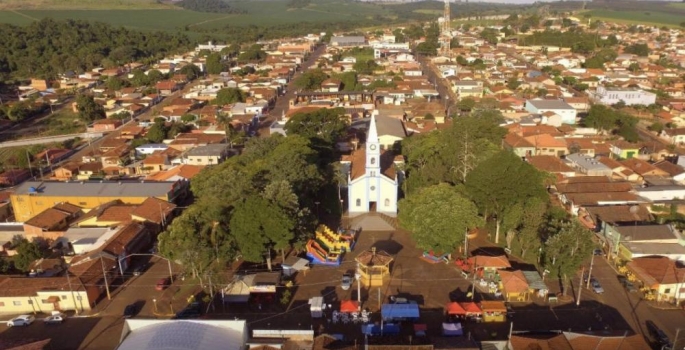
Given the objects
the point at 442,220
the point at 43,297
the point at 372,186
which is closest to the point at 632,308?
the point at 442,220

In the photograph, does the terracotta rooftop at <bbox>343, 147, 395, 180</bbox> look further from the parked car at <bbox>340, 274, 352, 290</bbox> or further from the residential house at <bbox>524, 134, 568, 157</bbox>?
the residential house at <bbox>524, 134, 568, 157</bbox>

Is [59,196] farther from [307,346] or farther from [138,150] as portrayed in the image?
[307,346]

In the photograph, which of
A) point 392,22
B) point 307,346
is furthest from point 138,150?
point 392,22

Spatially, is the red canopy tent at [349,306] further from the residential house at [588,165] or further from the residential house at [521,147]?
the residential house at [521,147]

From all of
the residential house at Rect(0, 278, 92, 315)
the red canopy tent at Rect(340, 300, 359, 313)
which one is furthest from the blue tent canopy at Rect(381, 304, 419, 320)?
the residential house at Rect(0, 278, 92, 315)

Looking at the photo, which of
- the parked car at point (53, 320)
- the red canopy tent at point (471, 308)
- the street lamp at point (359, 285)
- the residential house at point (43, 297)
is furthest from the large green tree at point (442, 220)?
the parked car at point (53, 320)

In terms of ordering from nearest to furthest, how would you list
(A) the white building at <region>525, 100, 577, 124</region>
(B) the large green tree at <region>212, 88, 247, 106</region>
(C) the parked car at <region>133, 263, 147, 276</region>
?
(C) the parked car at <region>133, 263, 147, 276</region>
(A) the white building at <region>525, 100, 577, 124</region>
(B) the large green tree at <region>212, 88, 247, 106</region>
